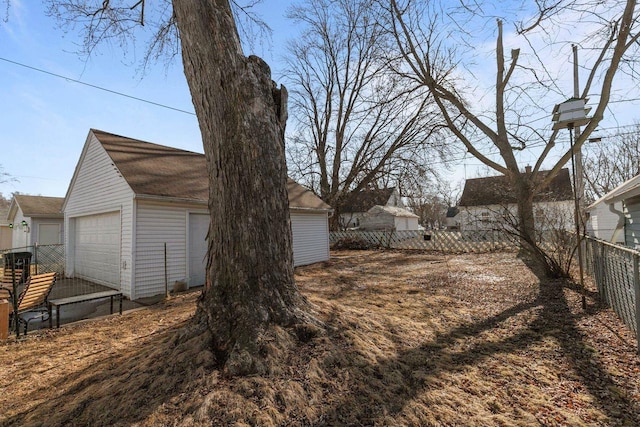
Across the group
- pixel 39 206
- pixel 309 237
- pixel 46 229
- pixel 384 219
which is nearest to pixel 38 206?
pixel 39 206

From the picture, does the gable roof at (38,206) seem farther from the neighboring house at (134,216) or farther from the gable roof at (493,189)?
the gable roof at (493,189)

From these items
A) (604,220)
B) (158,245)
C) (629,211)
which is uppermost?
(629,211)

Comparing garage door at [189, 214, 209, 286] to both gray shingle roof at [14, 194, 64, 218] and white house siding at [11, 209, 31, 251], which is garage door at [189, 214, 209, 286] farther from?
white house siding at [11, 209, 31, 251]

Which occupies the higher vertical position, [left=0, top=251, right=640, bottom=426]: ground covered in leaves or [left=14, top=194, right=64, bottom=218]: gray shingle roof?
[left=14, top=194, right=64, bottom=218]: gray shingle roof

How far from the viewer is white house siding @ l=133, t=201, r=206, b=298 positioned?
7.42m

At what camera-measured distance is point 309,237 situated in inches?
518

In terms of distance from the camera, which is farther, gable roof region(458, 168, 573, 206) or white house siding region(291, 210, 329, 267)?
gable roof region(458, 168, 573, 206)

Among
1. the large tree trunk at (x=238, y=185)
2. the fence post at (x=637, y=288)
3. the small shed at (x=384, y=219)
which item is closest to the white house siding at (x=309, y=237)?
the large tree trunk at (x=238, y=185)

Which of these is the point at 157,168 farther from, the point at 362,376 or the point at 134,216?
the point at 362,376

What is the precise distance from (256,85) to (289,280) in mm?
2150

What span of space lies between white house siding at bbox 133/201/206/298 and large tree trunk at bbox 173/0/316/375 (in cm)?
526

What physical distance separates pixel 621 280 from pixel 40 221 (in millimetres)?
24331

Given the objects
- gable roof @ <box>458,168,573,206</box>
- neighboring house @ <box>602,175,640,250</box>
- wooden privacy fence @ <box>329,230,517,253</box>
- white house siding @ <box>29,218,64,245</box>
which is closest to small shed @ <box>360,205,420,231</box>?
gable roof @ <box>458,168,573,206</box>

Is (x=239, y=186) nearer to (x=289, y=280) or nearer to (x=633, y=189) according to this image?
(x=289, y=280)
